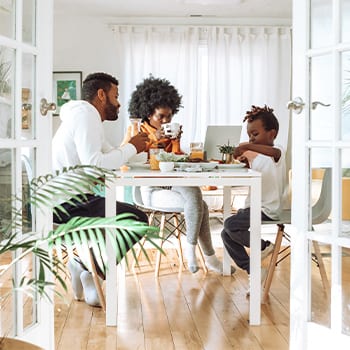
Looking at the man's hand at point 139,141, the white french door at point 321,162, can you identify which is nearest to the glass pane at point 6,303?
the white french door at point 321,162

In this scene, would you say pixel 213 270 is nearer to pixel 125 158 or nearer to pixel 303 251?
pixel 125 158

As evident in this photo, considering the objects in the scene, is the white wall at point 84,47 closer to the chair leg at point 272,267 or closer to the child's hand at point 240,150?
the child's hand at point 240,150

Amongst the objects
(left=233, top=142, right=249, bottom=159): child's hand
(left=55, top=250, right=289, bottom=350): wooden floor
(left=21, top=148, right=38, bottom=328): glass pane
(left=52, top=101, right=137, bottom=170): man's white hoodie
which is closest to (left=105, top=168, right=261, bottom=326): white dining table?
(left=55, top=250, right=289, bottom=350): wooden floor

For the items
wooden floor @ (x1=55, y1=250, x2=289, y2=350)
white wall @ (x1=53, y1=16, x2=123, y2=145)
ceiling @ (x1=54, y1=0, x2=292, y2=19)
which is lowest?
wooden floor @ (x1=55, y1=250, x2=289, y2=350)

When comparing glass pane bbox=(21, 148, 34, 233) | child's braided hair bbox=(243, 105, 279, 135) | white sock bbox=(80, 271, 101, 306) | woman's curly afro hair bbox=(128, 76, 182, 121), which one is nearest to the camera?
glass pane bbox=(21, 148, 34, 233)

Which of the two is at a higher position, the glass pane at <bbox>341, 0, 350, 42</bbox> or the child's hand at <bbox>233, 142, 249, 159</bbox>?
the glass pane at <bbox>341, 0, 350, 42</bbox>

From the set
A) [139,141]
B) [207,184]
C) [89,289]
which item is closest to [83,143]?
[139,141]

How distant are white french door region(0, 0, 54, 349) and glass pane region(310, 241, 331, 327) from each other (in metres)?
0.95

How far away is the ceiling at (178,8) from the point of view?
21.2 feet

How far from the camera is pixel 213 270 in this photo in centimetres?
414

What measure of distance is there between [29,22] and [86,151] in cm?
109

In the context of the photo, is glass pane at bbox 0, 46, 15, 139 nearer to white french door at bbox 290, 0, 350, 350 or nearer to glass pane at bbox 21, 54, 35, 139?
glass pane at bbox 21, 54, 35, 139

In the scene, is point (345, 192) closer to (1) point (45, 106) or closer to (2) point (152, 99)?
(1) point (45, 106)

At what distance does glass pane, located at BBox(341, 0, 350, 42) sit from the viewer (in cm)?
206
